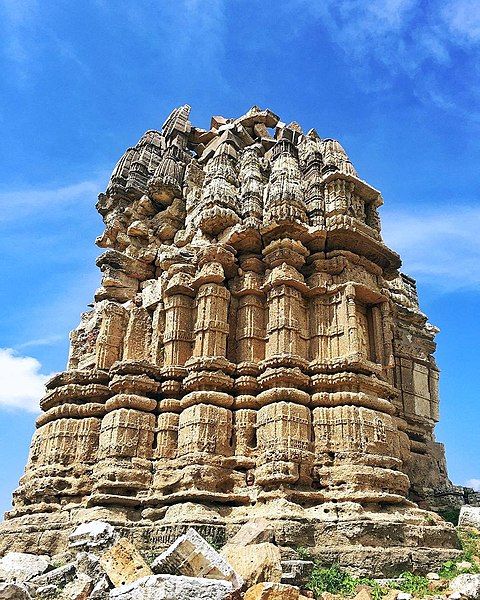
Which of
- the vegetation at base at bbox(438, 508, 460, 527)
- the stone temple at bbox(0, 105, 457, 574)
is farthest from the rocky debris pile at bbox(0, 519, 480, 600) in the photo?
the vegetation at base at bbox(438, 508, 460, 527)

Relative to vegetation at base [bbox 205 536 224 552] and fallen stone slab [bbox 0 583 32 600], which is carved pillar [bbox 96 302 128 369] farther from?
fallen stone slab [bbox 0 583 32 600]

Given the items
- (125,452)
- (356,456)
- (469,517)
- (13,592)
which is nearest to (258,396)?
(356,456)

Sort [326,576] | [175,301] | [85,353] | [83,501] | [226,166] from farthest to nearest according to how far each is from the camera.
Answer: [85,353]
[226,166]
[175,301]
[83,501]
[326,576]

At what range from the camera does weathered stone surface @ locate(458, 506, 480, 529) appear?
16.8 metres

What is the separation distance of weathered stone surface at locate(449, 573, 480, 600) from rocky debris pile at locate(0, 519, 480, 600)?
0.05 feet

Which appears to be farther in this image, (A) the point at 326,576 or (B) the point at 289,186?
(B) the point at 289,186

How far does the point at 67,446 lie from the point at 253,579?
811 centimetres

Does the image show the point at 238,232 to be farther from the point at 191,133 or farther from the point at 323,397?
the point at 191,133

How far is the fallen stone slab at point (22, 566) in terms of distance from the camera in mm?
12844

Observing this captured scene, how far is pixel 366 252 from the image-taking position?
719 inches

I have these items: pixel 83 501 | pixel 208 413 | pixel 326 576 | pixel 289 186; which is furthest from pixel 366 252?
pixel 83 501

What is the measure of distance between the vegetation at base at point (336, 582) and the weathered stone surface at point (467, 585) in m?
1.35

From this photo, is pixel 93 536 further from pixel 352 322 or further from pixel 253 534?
pixel 352 322

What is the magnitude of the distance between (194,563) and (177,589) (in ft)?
3.03
